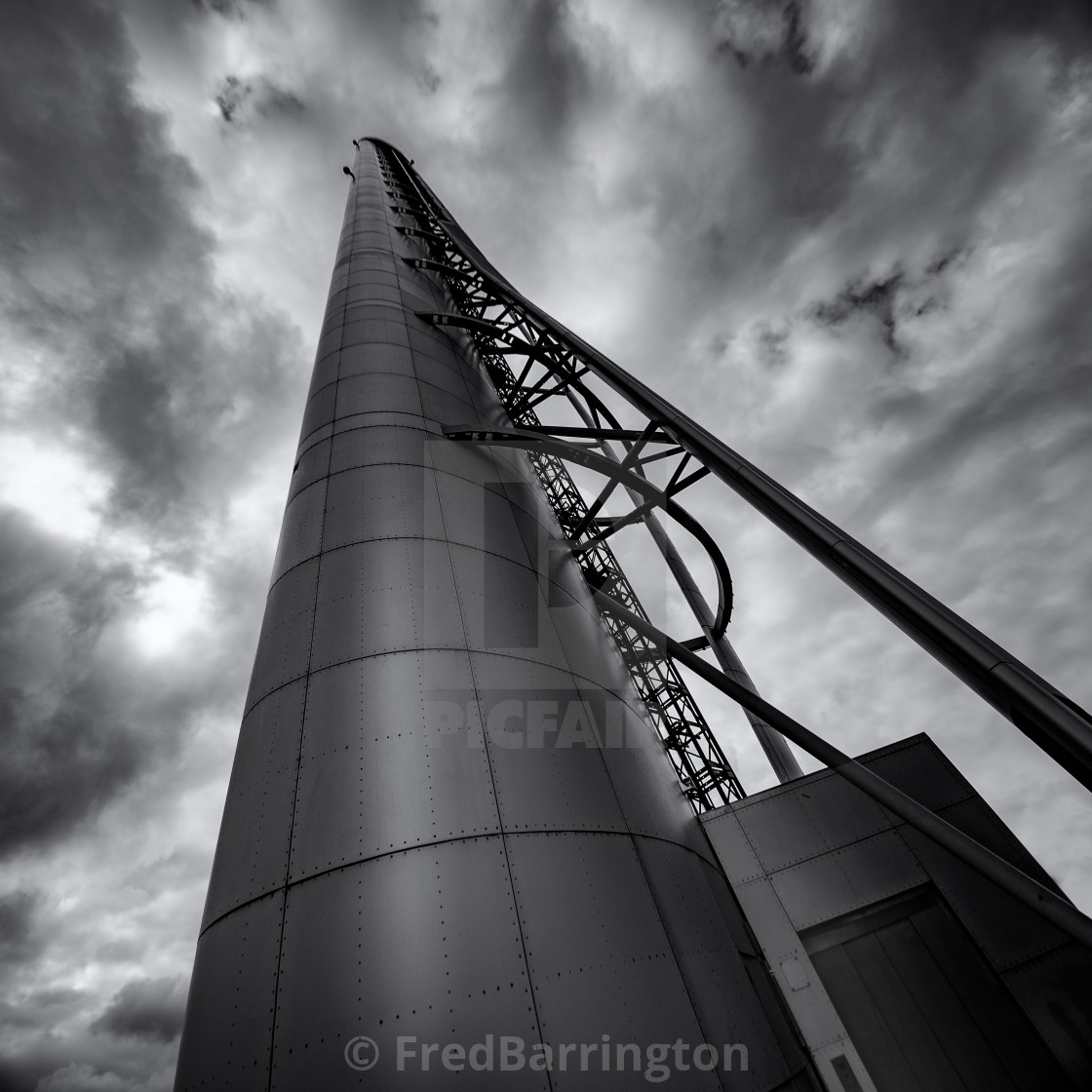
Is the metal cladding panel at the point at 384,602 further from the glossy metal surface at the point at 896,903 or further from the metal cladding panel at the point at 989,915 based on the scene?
the metal cladding panel at the point at 989,915

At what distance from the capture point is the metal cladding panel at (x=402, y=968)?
9.89 ft

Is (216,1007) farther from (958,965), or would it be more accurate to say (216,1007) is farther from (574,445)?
(958,965)

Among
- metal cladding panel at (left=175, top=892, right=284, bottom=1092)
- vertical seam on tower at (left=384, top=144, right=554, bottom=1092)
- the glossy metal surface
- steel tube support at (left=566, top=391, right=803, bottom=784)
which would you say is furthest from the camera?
steel tube support at (left=566, top=391, right=803, bottom=784)

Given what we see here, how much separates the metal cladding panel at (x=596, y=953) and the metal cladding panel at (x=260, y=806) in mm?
1718

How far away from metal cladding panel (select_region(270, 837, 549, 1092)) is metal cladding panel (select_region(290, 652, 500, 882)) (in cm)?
16

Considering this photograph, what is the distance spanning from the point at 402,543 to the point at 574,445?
3.62 m

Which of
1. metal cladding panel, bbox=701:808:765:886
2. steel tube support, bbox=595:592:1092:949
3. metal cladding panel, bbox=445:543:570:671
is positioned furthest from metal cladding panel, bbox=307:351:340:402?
metal cladding panel, bbox=701:808:765:886

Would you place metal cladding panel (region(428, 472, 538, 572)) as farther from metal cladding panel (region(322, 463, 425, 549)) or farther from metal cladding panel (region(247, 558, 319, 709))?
metal cladding panel (region(247, 558, 319, 709))

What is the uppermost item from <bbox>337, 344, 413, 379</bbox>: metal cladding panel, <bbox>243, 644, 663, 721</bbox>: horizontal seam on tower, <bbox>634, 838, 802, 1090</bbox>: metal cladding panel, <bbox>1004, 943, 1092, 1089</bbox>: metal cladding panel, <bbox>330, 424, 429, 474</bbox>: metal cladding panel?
<bbox>337, 344, 413, 379</bbox>: metal cladding panel

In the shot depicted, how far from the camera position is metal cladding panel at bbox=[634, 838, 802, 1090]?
383cm

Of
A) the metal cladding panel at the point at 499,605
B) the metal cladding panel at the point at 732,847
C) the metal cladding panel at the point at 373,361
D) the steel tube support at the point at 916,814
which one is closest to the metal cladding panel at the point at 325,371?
the metal cladding panel at the point at 373,361

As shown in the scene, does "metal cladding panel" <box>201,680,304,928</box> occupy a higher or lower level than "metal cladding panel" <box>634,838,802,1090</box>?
higher

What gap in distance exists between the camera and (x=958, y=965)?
21.4 ft

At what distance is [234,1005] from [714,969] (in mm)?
3348
